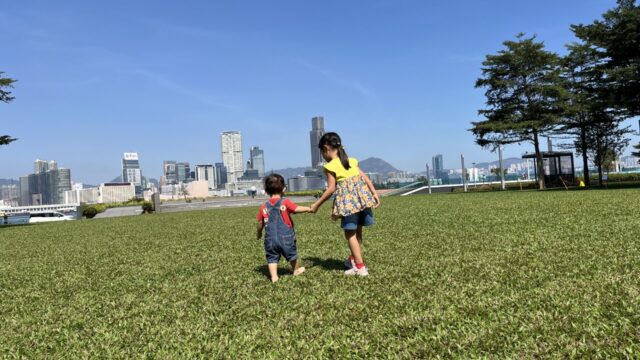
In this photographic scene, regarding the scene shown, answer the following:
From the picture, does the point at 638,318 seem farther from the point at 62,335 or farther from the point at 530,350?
the point at 62,335

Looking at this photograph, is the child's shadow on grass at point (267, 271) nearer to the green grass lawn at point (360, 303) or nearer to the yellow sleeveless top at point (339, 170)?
the green grass lawn at point (360, 303)

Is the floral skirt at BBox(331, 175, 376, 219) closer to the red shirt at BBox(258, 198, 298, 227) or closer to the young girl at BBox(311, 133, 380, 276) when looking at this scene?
the young girl at BBox(311, 133, 380, 276)

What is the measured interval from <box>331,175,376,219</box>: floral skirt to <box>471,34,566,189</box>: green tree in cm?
2947

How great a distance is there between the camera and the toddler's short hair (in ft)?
16.3

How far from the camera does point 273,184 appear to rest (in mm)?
5008

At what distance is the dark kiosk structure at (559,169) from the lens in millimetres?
32781

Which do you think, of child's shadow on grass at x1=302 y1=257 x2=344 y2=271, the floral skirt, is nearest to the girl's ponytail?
the floral skirt

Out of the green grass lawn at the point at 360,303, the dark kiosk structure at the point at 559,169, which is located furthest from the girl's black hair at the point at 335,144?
the dark kiosk structure at the point at 559,169

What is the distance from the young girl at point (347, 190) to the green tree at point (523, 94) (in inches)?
1160

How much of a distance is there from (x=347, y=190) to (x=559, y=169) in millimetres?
33727

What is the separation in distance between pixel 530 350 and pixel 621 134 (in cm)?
3921

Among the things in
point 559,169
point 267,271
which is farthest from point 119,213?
point 559,169

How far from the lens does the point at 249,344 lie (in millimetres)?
2965

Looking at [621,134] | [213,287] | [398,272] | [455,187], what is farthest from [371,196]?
[455,187]
